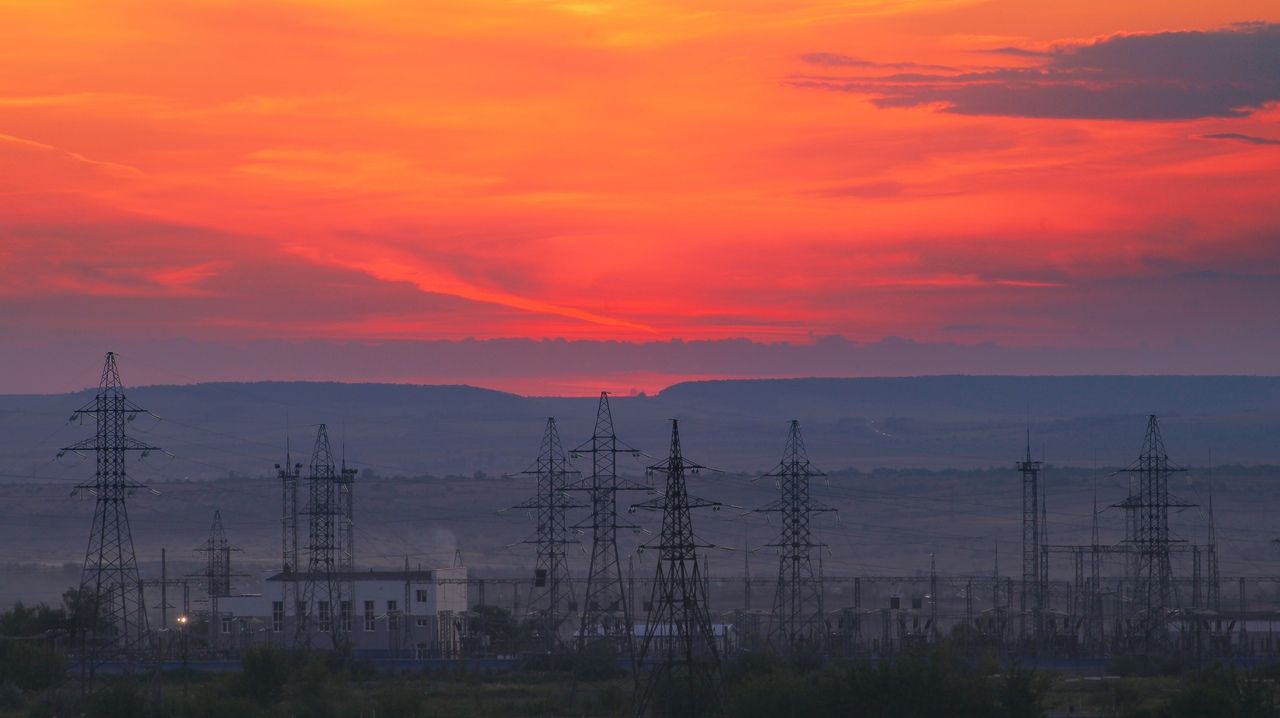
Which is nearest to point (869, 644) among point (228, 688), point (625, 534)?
point (228, 688)

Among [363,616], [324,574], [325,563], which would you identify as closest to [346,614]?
[363,616]

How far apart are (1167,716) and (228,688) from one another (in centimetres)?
3075

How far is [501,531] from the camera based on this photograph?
197 meters

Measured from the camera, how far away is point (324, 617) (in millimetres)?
94625

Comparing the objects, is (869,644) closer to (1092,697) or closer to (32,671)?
(1092,697)

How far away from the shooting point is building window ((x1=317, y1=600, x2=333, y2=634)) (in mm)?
93938

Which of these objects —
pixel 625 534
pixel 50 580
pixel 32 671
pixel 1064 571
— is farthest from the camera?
pixel 625 534

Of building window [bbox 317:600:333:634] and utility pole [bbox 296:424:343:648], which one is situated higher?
utility pole [bbox 296:424:343:648]

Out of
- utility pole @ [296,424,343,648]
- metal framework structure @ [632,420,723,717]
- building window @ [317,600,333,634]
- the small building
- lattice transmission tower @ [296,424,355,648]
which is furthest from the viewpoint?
building window @ [317,600,333,634]

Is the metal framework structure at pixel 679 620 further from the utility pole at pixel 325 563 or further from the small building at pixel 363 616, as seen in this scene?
the small building at pixel 363 616

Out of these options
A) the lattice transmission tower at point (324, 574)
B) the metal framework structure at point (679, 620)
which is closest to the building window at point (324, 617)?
the lattice transmission tower at point (324, 574)

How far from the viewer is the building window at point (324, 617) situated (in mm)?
93938

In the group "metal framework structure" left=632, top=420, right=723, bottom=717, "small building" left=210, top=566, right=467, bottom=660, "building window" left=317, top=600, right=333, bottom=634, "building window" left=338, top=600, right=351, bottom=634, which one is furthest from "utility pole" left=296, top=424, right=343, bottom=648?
"metal framework structure" left=632, top=420, right=723, bottom=717

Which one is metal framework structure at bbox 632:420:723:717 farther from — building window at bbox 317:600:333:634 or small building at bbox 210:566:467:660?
building window at bbox 317:600:333:634
